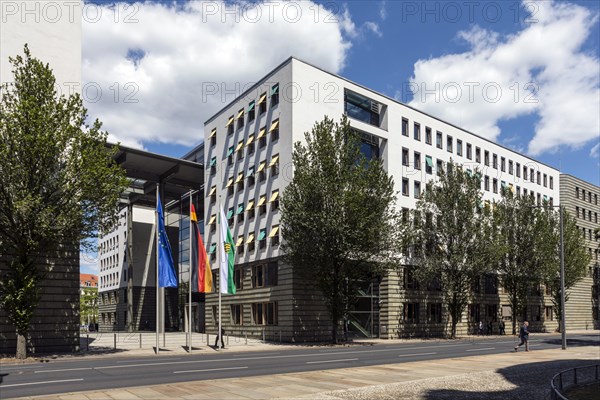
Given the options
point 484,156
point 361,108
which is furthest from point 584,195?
point 361,108

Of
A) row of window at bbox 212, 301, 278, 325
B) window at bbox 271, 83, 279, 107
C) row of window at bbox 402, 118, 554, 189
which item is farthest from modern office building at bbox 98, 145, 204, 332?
row of window at bbox 402, 118, 554, 189

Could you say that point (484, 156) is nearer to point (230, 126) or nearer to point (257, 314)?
point (230, 126)

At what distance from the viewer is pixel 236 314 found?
5731 centimetres

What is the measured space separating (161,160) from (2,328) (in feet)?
101

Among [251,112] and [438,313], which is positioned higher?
[251,112]

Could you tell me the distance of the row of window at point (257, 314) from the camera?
1999 inches

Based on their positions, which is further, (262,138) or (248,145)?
(248,145)

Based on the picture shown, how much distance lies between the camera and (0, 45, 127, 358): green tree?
1177 inches

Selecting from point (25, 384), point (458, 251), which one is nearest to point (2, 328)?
point (25, 384)

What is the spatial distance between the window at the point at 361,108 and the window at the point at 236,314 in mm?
21514

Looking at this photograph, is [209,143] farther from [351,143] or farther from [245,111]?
[351,143]

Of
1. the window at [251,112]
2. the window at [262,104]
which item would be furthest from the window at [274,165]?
the window at [251,112]

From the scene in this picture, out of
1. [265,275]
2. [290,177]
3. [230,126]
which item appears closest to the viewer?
[290,177]

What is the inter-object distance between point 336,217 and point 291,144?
359 inches
